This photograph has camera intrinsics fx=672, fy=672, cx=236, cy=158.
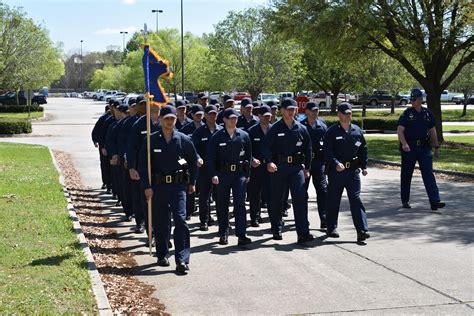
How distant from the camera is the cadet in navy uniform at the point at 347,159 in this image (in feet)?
31.5

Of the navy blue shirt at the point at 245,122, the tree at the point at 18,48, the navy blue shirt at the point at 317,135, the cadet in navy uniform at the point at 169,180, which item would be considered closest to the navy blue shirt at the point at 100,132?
the navy blue shirt at the point at 245,122

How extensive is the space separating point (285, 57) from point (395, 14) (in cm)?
2332

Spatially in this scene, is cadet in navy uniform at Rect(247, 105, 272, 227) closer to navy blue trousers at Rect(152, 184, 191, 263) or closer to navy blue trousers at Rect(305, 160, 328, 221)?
navy blue trousers at Rect(305, 160, 328, 221)

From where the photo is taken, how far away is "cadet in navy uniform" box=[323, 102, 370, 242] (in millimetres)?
9602

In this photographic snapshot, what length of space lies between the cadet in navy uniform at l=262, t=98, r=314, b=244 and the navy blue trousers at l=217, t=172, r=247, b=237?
1.61 ft

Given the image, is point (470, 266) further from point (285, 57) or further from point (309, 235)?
point (285, 57)

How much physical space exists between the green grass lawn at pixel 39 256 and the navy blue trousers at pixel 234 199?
2068 millimetres

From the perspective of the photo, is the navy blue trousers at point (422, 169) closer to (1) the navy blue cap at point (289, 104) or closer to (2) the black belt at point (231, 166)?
(1) the navy blue cap at point (289, 104)

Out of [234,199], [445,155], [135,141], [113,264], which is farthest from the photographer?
[445,155]

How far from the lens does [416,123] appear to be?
1221 cm

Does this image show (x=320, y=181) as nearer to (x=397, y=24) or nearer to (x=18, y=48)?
(x=397, y=24)

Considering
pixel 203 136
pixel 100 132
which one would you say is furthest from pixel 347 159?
pixel 100 132

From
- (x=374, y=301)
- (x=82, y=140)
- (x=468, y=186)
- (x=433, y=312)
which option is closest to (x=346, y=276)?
(x=374, y=301)

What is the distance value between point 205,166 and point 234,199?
1638 millimetres
